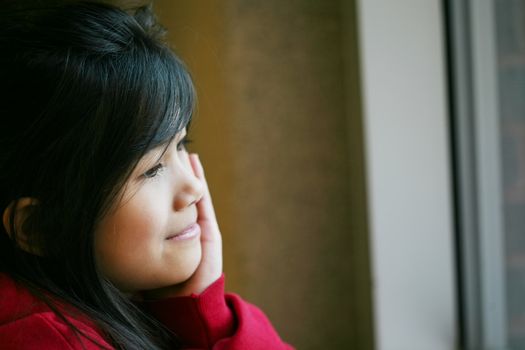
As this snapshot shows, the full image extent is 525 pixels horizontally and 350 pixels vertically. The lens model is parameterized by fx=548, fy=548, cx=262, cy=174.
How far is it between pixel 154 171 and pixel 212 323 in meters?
0.22

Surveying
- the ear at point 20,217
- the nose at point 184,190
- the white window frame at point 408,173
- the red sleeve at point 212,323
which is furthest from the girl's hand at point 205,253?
A: the white window frame at point 408,173

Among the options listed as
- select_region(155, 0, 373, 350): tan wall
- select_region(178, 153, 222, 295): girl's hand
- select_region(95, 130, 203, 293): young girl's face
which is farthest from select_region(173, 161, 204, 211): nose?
select_region(155, 0, 373, 350): tan wall

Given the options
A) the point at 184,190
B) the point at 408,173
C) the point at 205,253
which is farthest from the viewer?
the point at 408,173

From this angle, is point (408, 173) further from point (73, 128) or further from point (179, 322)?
point (73, 128)

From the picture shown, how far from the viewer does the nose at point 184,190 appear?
26.5 inches

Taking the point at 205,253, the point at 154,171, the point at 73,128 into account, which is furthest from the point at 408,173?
the point at 73,128

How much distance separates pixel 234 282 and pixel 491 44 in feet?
2.19

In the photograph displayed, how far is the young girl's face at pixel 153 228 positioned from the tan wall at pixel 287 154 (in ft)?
1.27

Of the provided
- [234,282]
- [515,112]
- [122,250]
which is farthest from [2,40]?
[515,112]

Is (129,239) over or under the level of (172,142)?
under

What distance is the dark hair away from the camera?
584 mm

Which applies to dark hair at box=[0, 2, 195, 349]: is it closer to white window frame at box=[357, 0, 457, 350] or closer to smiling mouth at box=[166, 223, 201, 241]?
smiling mouth at box=[166, 223, 201, 241]

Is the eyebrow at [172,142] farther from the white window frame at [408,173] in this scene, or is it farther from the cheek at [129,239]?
the white window frame at [408,173]

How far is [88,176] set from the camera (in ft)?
1.98
